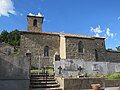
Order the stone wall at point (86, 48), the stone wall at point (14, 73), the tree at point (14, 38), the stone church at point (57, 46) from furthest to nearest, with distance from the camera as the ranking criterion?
the tree at point (14, 38)
the stone wall at point (86, 48)
the stone church at point (57, 46)
the stone wall at point (14, 73)

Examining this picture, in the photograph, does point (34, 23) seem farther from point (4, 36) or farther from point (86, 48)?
point (4, 36)

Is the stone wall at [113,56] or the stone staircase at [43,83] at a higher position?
the stone wall at [113,56]

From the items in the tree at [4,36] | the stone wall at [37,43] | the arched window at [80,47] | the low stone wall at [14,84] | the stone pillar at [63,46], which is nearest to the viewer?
the low stone wall at [14,84]

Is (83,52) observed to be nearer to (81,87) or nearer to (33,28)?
(33,28)

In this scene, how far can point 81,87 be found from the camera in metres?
12.8

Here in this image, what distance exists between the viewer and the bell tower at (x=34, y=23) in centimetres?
3784

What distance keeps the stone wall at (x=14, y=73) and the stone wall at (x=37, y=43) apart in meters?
19.1

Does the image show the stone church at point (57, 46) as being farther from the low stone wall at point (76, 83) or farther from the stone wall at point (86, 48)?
the low stone wall at point (76, 83)

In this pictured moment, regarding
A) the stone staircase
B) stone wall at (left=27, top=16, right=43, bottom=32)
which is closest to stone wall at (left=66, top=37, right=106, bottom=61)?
stone wall at (left=27, top=16, right=43, bottom=32)

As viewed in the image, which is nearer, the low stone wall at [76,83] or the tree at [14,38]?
the low stone wall at [76,83]

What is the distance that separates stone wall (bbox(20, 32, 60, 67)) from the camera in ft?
103

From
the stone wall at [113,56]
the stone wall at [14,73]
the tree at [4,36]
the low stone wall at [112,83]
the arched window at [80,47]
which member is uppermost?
the tree at [4,36]

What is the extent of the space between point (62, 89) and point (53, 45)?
836 inches

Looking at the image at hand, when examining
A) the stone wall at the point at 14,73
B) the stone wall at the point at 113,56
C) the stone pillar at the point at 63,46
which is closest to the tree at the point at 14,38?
the stone pillar at the point at 63,46
